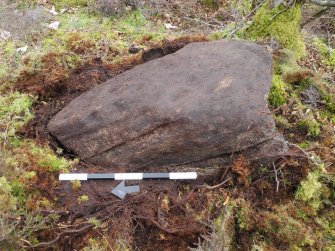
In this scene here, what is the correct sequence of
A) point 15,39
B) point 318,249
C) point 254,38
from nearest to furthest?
point 318,249 → point 254,38 → point 15,39

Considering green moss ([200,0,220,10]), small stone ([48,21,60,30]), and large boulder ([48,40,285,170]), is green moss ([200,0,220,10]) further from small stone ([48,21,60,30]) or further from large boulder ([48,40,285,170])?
large boulder ([48,40,285,170])

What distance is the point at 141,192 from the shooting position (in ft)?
12.1

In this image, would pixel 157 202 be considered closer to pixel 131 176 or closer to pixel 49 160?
pixel 131 176

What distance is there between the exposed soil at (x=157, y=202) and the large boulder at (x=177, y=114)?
0.22m

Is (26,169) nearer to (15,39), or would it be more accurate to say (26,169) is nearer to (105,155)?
(105,155)

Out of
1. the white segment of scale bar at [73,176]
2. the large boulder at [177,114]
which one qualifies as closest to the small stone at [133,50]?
the large boulder at [177,114]

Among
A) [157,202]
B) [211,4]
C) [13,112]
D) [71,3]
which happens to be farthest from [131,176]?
[211,4]

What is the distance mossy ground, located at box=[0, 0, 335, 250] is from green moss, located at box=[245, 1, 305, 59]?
15 millimetres

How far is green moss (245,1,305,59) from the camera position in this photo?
5480 mm

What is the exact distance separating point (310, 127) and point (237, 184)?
130 centimetres

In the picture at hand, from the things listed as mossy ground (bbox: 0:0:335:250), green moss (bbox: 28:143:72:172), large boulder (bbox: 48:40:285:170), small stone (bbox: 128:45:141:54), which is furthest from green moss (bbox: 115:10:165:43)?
green moss (bbox: 28:143:72:172)

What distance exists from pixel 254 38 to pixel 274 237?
10.3ft

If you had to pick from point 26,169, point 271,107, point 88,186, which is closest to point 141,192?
point 88,186

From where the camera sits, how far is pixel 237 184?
12.6 ft
